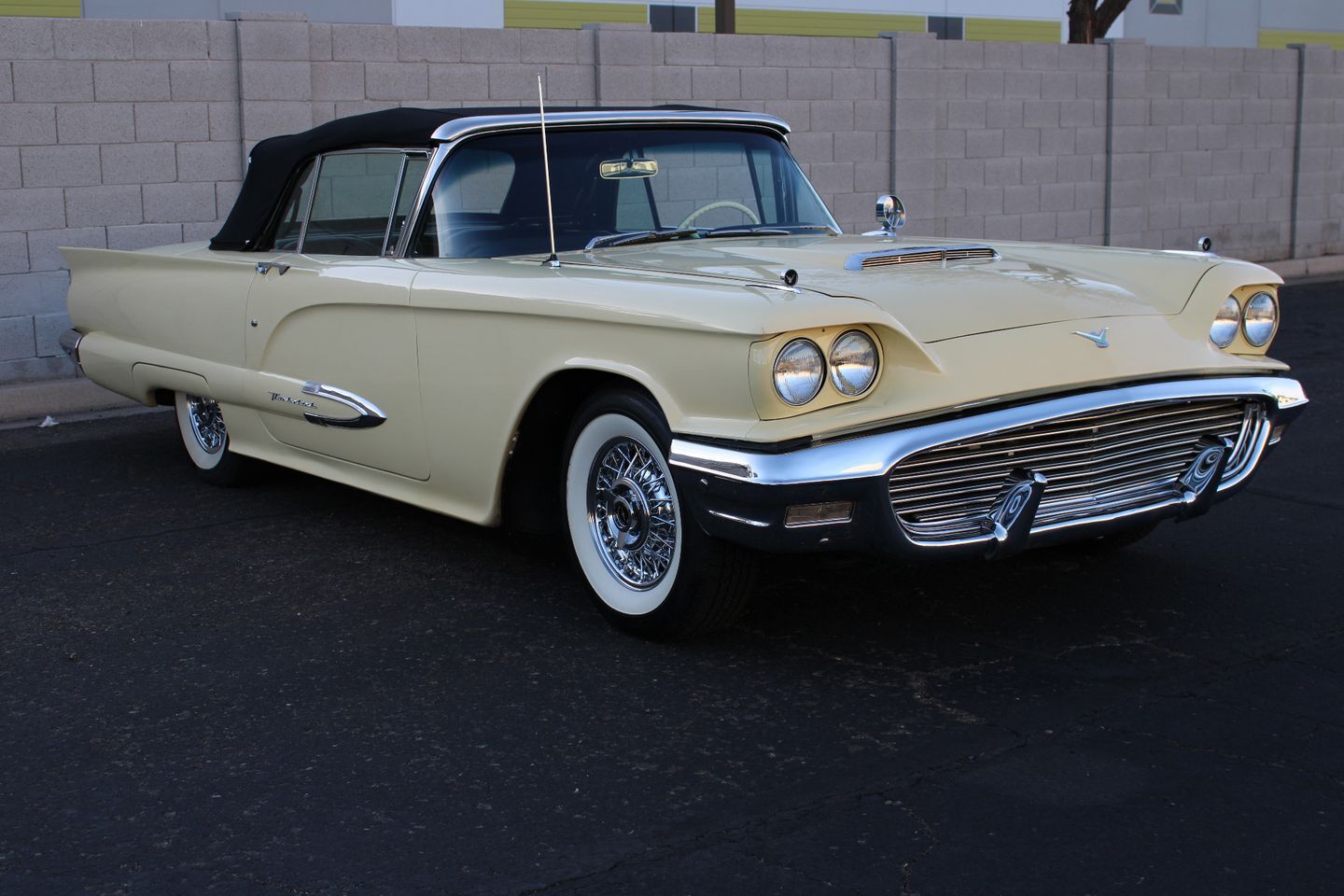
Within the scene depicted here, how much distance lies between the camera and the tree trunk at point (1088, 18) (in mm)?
16391

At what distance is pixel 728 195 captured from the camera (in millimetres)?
5266

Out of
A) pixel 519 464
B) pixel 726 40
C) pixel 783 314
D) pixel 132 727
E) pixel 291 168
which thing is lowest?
pixel 132 727

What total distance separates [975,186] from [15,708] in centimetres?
1045

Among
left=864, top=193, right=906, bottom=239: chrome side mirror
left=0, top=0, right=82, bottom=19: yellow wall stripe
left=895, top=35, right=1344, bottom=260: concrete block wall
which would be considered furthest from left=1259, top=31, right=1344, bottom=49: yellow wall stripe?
left=864, top=193, right=906, bottom=239: chrome side mirror

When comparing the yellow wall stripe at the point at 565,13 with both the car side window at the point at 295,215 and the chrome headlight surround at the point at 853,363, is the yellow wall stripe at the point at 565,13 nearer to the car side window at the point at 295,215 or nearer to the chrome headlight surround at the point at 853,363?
the car side window at the point at 295,215

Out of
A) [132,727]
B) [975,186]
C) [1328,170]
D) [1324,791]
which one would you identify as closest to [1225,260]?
[1324,791]

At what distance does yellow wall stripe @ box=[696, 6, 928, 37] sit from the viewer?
77.1ft

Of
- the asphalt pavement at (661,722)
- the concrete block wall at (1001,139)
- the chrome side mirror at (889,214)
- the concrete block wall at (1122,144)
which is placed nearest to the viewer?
the asphalt pavement at (661,722)

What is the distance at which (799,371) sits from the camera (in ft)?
11.7

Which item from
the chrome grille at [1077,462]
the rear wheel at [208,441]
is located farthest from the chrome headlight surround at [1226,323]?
the rear wheel at [208,441]

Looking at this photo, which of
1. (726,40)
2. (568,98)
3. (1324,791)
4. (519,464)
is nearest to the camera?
(1324,791)

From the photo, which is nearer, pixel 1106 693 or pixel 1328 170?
pixel 1106 693

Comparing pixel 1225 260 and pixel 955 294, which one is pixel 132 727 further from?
pixel 1225 260

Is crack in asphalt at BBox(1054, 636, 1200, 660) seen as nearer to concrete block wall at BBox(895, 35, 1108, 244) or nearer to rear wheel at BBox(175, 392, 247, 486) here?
rear wheel at BBox(175, 392, 247, 486)
